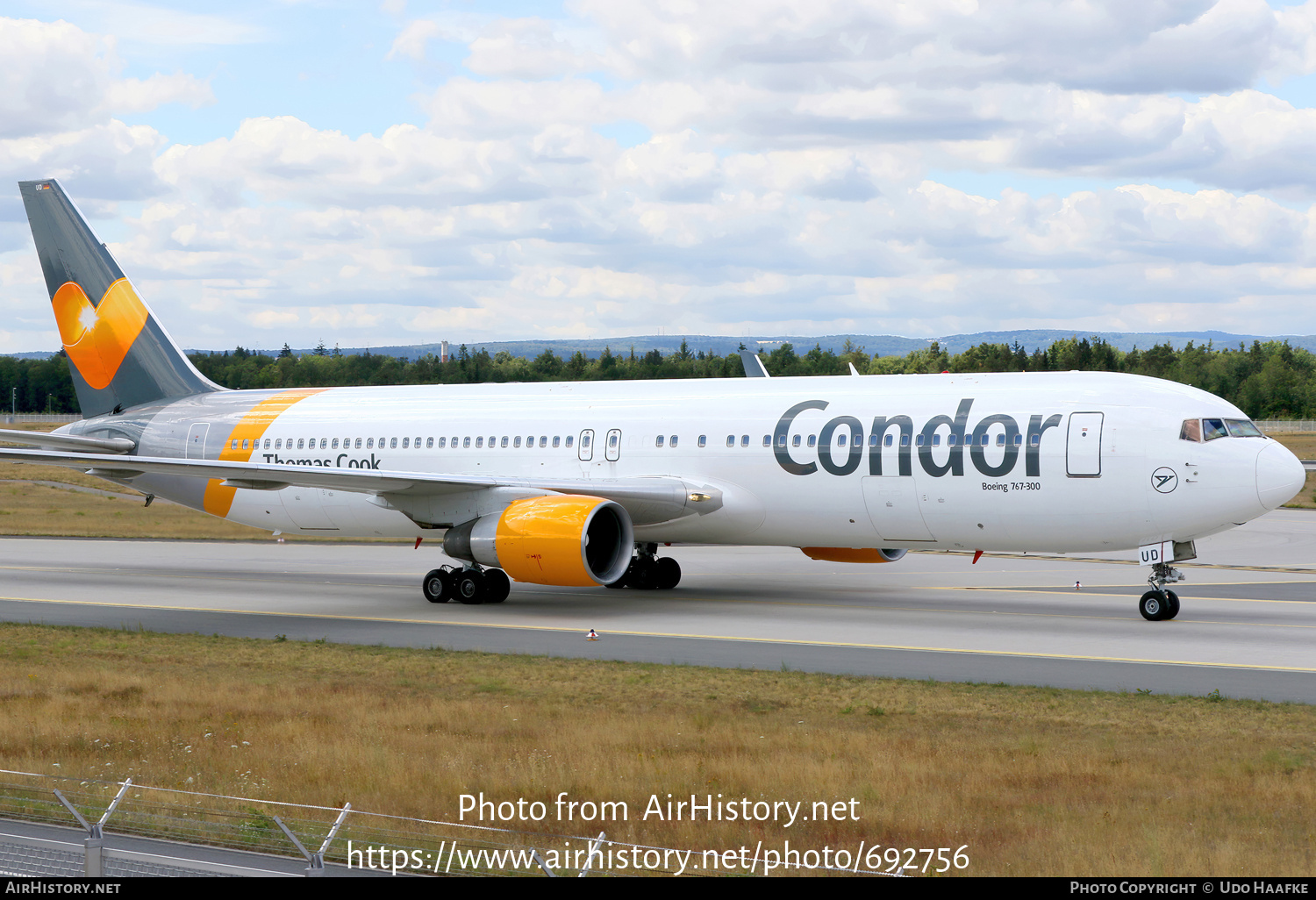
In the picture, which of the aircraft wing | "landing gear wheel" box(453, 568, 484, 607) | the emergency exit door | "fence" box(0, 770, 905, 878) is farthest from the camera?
"landing gear wheel" box(453, 568, 484, 607)

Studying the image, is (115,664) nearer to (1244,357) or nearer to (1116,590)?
(1116,590)

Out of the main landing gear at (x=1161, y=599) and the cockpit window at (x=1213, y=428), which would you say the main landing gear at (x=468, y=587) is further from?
the cockpit window at (x=1213, y=428)

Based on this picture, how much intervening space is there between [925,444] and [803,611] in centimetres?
396

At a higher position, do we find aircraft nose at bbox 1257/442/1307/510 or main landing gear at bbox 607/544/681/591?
aircraft nose at bbox 1257/442/1307/510

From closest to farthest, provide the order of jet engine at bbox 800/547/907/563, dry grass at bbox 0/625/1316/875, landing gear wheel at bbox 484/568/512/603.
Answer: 1. dry grass at bbox 0/625/1316/875
2. landing gear wheel at bbox 484/568/512/603
3. jet engine at bbox 800/547/907/563

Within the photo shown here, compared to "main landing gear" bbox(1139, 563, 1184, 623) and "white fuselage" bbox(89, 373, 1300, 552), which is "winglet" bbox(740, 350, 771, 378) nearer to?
"white fuselage" bbox(89, 373, 1300, 552)

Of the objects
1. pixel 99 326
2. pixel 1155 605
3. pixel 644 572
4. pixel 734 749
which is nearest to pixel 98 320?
pixel 99 326

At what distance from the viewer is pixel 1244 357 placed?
134m

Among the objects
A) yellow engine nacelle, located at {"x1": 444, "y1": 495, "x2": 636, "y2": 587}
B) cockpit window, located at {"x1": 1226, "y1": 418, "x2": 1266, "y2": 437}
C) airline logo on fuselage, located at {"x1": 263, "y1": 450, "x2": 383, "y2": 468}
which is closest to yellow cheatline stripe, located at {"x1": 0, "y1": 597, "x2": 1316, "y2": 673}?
yellow engine nacelle, located at {"x1": 444, "y1": 495, "x2": 636, "y2": 587}

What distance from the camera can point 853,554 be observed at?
26.0 m

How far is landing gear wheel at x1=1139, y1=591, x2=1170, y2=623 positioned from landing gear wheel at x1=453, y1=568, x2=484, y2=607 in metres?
12.1

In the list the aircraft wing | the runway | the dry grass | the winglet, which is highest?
the winglet

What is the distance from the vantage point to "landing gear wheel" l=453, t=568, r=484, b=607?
24.7 meters
